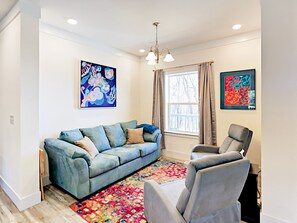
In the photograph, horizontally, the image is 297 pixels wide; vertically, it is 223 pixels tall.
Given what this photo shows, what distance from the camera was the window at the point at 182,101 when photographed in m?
4.41

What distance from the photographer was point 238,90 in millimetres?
3666

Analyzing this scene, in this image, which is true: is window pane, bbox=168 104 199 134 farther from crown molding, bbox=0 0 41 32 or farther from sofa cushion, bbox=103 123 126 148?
crown molding, bbox=0 0 41 32

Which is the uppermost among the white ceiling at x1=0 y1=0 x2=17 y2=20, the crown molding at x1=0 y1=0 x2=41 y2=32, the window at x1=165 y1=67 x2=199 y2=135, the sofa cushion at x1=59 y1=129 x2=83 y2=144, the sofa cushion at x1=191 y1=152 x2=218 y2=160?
the white ceiling at x1=0 y1=0 x2=17 y2=20

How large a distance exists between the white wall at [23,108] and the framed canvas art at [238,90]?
137 inches

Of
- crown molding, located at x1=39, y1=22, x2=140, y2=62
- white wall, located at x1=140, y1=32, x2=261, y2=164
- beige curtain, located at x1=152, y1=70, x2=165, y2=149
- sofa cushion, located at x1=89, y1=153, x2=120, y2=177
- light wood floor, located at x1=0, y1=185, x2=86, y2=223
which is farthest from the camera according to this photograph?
A: beige curtain, located at x1=152, y1=70, x2=165, y2=149

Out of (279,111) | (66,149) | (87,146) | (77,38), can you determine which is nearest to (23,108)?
(66,149)

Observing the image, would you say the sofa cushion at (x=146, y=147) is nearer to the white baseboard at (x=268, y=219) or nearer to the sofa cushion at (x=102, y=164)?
the sofa cushion at (x=102, y=164)

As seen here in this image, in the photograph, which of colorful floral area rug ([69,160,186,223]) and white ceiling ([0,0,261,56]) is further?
white ceiling ([0,0,261,56])

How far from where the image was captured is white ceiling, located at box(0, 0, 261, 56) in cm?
250

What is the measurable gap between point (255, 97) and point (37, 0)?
3914 millimetres

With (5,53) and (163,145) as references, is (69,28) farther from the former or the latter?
(163,145)

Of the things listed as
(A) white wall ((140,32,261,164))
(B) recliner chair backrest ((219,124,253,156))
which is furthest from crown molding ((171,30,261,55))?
(B) recliner chair backrest ((219,124,253,156))

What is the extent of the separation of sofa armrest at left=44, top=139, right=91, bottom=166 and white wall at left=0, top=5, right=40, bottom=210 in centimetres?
31

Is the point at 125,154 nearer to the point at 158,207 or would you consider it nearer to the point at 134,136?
the point at 134,136
